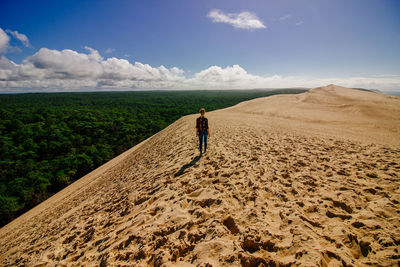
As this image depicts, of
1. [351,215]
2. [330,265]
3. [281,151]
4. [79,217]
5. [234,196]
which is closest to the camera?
[330,265]

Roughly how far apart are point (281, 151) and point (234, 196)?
4271 mm

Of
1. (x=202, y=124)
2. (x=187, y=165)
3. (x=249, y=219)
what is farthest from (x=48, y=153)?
(x=249, y=219)

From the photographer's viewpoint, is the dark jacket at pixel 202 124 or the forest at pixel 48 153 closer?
the dark jacket at pixel 202 124

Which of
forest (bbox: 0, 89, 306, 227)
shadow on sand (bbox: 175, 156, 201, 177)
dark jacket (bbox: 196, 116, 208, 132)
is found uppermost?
dark jacket (bbox: 196, 116, 208, 132)

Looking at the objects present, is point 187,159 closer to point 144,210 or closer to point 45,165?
point 144,210

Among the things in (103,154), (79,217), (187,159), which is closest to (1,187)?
(103,154)

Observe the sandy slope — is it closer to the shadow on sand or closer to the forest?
the shadow on sand

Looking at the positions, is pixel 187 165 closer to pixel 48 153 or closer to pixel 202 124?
pixel 202 124

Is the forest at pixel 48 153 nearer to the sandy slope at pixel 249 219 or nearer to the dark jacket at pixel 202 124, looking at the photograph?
the sandy slope at pixel 249 219

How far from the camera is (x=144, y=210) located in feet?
13.8

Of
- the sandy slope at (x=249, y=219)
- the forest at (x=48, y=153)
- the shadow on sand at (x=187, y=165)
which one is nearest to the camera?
the sandy slope at (x=249, y=219)

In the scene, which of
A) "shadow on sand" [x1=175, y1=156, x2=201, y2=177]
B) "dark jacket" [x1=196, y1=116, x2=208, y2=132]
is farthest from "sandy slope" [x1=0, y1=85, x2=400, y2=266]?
"dark jacket" [x1=196, y1=116, x2=208, y2=132]

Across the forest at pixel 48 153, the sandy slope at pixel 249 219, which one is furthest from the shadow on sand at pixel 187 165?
the forest at pixel 48 153

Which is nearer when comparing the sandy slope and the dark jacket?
the sandy slope
